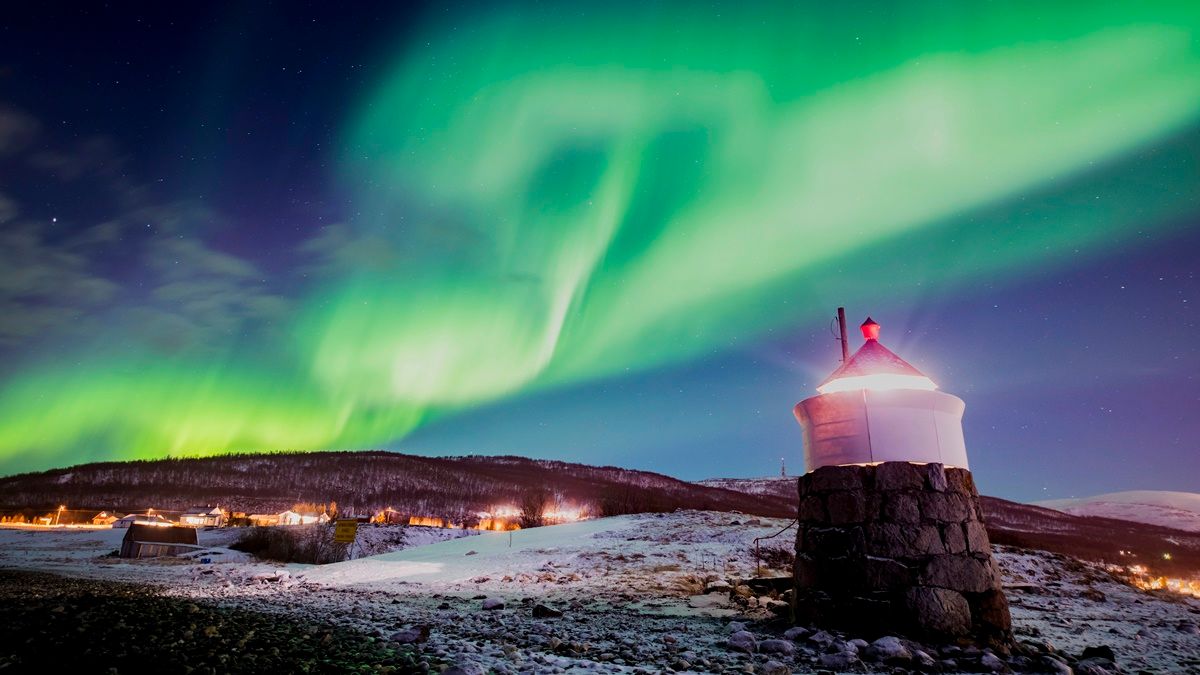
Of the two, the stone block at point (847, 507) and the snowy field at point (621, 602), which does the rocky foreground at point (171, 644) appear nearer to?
the snowy field at point (621, 602)

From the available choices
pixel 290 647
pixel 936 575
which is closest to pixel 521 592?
pixel 290 647

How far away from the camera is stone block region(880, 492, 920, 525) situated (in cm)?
827

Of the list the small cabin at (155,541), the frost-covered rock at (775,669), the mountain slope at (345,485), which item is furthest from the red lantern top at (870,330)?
the mountain slope at (345,485)

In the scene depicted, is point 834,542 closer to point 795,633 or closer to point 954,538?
point 795,633

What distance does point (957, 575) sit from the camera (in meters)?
7.91

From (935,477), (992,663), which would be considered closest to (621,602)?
(935,477)

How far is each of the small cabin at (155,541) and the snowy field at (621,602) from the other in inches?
201

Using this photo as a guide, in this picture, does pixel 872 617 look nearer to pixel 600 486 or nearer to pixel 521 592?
pixel 521 592

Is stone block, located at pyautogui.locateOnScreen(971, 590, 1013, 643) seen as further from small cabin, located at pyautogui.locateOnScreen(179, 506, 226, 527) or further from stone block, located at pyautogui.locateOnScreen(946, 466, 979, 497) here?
small cabin, located at pyautogui.locateOnScreen(179, 506, 226, 527)

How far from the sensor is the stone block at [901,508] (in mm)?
8273

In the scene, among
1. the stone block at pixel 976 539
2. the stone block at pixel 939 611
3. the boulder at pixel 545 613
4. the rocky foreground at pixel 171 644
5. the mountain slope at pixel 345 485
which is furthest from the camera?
the mountain slope at pixel 345 485

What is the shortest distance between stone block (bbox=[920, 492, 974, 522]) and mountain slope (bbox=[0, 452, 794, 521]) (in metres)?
88.3

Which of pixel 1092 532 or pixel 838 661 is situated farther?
pixel 1092 532

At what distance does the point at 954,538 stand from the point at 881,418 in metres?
1.95
